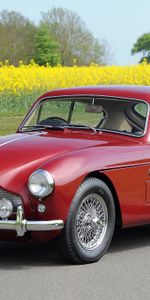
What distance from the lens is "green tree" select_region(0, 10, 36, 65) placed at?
2842 inches

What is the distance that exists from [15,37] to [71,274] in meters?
70.6

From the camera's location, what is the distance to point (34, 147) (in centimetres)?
639

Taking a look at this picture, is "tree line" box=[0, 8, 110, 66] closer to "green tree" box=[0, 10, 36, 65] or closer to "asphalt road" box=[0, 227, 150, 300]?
"green tree" box=[0, 10, 36, 65]

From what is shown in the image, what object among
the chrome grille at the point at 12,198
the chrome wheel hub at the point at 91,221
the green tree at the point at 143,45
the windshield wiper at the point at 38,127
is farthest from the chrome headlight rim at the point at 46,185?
the green tree at the point at 143,45

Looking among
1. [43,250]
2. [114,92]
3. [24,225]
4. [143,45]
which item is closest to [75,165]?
[24,225]

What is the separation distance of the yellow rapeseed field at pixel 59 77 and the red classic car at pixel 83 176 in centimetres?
1750

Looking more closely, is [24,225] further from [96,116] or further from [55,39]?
[55,39]

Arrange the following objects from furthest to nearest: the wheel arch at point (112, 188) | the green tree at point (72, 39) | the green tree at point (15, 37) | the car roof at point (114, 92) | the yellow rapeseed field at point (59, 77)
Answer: the green tree at point (72, 39)
the green tree at point (15, 37)
the yellow rapeseed field at point (59, 77)
the car roof at point (114, 92)
the wheel arch at point (112, 188)

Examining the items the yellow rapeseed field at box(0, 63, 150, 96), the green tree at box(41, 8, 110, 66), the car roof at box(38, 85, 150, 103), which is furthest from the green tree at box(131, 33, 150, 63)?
the car roof at box(38, 85, 150, 103)

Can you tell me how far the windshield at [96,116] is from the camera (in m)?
7.21

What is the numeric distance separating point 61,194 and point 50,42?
79.4 metres

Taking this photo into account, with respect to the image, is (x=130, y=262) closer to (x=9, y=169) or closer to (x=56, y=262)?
(x=56, y=262)

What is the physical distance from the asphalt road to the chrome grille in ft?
1.48

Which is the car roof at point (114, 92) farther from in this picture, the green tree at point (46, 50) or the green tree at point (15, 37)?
the green tree at point (46, 50)
